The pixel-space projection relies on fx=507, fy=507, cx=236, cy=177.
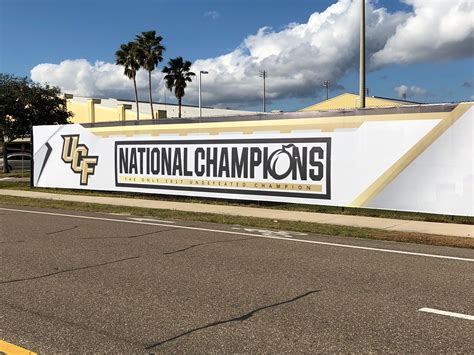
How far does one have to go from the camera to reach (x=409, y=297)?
606 centimetres

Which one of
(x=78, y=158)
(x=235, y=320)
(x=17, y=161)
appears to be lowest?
(x=235, y=320)

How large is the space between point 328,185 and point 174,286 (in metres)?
9.72

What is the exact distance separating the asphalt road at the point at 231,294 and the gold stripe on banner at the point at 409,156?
4.51m

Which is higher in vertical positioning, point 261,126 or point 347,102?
point 347,102

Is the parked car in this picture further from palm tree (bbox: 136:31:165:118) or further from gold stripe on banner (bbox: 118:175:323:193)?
gold stripe on banner (bbox: 118:175:323:193)

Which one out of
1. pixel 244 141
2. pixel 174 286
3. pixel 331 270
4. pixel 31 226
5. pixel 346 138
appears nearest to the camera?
pixel 174 286

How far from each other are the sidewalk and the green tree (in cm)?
2099

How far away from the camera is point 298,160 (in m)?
16.2

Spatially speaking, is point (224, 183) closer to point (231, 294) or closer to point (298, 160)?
point (298, 160)

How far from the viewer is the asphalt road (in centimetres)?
465

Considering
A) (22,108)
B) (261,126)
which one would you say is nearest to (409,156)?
(261,126)

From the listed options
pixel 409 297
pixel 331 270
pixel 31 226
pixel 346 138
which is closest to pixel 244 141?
pixel 346 138

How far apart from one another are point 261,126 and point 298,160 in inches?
72.9

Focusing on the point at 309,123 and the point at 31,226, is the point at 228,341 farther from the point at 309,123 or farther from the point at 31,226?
the point at 309,123
